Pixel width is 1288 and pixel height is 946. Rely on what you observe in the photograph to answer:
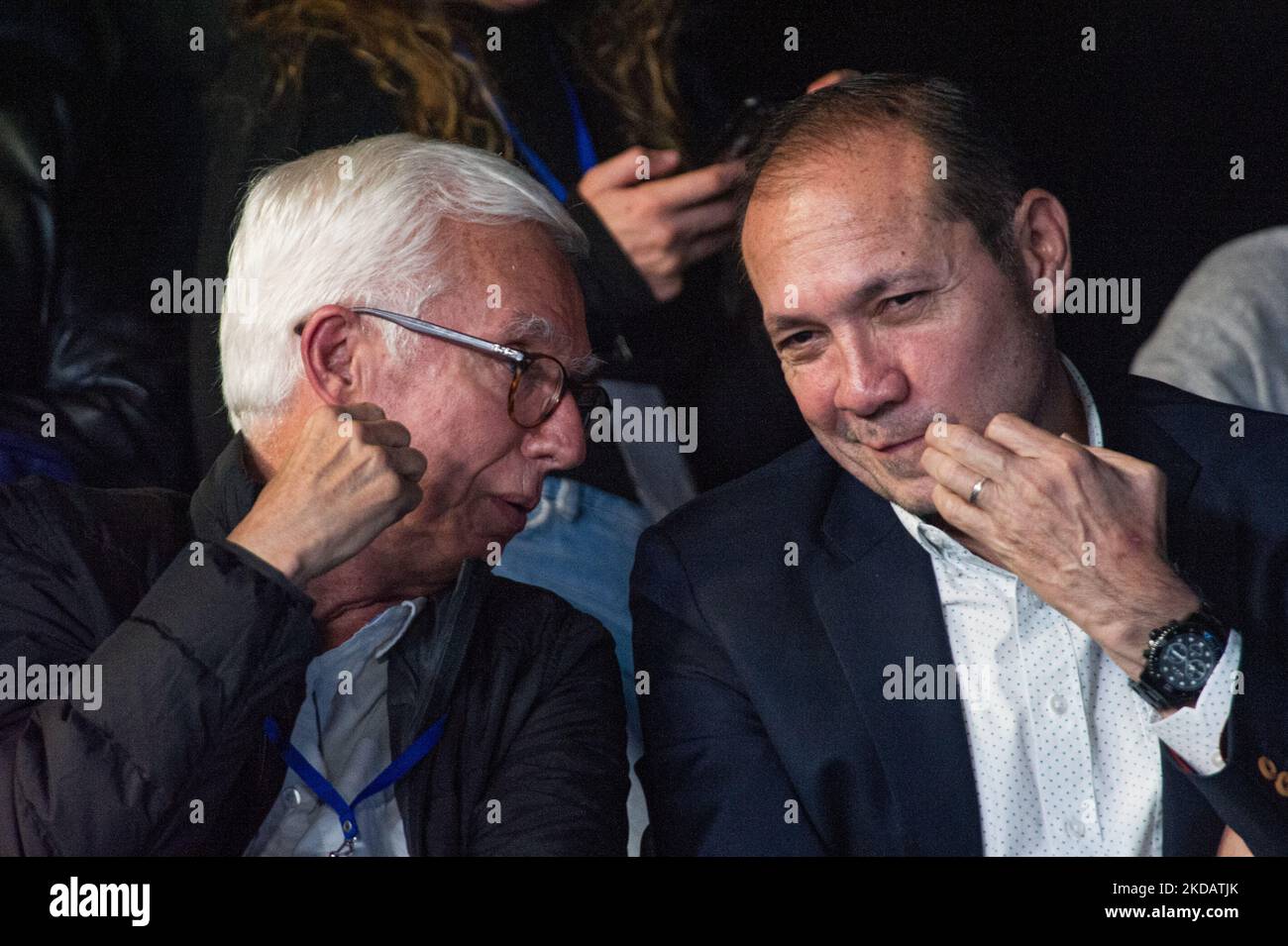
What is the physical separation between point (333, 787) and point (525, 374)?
27.4 inches

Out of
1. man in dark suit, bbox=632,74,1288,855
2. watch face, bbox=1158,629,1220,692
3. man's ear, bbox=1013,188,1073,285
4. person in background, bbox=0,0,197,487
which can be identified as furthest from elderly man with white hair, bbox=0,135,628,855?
watch face, bbox=1158,629,1220,692

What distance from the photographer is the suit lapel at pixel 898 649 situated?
227 cm

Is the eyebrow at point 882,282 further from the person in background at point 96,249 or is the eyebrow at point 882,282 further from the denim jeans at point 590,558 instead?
the person in background at point 96,249

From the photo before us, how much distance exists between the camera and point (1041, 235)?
2383 millimetres

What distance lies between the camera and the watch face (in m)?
2.10

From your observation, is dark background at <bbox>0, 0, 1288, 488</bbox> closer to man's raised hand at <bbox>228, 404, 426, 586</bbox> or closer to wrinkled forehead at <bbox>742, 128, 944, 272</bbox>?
wrinkled forehead at <bbox>742, 128, 944, 272</bbox>

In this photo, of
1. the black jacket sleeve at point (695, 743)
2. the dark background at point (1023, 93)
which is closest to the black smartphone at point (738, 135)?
the dark background at point (1023, 93)

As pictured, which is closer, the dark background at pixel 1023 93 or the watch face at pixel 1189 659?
the watch face at pixel 1189 659

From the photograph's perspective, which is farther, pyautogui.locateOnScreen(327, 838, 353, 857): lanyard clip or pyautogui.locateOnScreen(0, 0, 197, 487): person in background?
pyautogui.locateOnScreen(0, 0, 197, 487): person in background

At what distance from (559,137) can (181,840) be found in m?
1.26

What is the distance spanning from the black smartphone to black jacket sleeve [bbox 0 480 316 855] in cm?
99

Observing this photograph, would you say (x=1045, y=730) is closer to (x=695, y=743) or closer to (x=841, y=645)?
(x=841, y=645)
